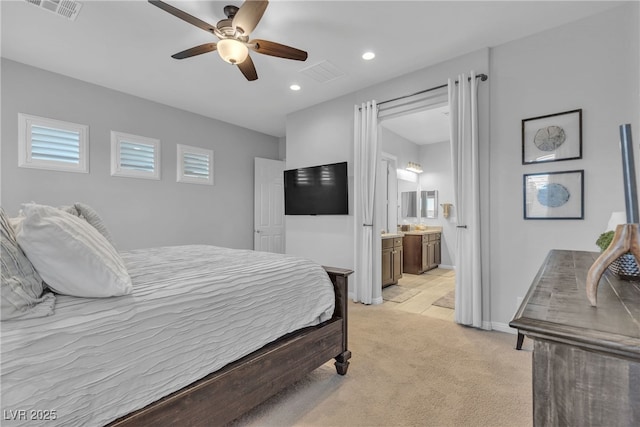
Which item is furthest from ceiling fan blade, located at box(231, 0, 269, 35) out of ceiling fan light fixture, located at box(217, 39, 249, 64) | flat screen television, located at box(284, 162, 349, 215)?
flat screen television, located at box(284, 162, 349, 215)

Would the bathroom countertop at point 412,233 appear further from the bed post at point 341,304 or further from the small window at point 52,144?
the small window at point 52,144

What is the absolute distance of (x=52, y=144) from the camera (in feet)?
11.1

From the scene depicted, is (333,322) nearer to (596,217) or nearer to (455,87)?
(596,217)

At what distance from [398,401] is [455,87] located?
2.95 meters

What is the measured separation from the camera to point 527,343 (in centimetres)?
260

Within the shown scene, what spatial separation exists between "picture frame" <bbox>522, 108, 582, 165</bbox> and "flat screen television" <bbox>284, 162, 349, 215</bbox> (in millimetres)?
2062

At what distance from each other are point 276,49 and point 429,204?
17.1ft

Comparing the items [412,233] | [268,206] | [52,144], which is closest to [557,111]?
[412,233]

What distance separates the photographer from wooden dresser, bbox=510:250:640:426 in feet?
1.79

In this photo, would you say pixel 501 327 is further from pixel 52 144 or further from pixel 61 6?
pixel 52 144

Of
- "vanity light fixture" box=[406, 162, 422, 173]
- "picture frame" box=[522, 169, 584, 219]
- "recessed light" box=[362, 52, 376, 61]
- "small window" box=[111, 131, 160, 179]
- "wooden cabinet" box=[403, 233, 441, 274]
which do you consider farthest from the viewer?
"vanity light fixture" box=[406, 162, 422, 173]

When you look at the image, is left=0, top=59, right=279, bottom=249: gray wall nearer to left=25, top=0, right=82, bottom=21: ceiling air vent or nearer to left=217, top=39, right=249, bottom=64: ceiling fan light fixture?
left=25, top=0, right=82, bottom=21: ceiling air vent

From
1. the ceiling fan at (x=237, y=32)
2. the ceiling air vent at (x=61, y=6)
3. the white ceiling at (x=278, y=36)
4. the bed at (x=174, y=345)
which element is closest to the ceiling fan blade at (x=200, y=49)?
the ceiling fan at (x=237, y=32)

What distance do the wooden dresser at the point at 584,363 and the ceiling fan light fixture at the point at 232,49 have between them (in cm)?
240
